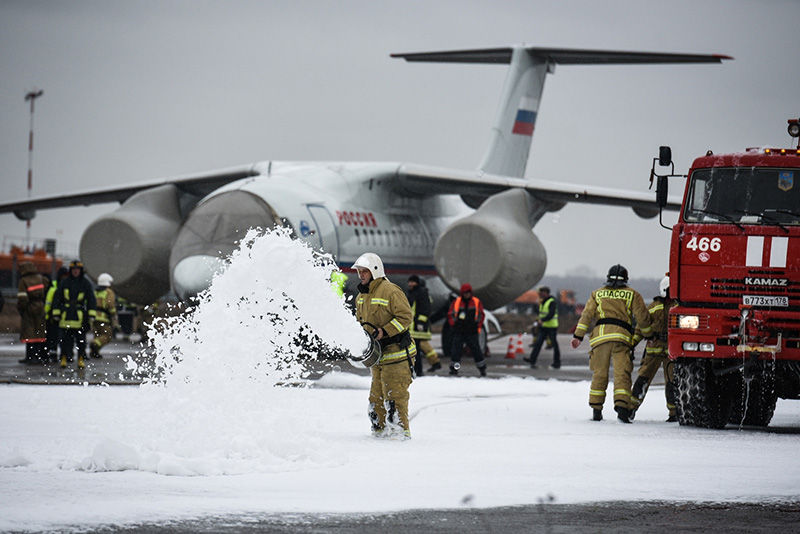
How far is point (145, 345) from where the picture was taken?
26234 millimetres

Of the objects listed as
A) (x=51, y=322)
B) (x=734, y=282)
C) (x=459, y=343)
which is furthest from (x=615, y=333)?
(x=51, y=322)

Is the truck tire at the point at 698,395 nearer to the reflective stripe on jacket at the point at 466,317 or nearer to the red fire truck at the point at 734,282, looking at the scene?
the red fire truck at the point at 734,282

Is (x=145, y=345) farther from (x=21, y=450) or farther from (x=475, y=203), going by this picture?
(x=21, y=450)

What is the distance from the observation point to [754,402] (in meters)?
12.8

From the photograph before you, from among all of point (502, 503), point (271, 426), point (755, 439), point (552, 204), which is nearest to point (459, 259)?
point (552, 204)

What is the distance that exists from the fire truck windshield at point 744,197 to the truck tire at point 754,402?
1.65m

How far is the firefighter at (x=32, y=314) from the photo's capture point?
801 inches

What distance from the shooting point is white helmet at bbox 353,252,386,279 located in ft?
36.4

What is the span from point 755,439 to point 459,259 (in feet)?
42.9

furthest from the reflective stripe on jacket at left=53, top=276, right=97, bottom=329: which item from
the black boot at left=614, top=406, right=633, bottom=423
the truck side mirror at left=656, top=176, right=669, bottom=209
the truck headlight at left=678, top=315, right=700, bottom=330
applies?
the truck headlight at left=678, top=315, right=700, bottom=330

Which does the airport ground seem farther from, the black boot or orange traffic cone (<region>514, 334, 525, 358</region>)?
orange traffic cone (<region>514, 334, 525, 358</region>)

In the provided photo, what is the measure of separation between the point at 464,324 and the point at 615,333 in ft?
26.2

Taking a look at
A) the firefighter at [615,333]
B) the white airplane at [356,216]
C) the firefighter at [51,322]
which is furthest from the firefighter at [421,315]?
the firefighter at [615,333]

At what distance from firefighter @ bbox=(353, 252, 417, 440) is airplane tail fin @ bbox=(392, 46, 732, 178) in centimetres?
1774
